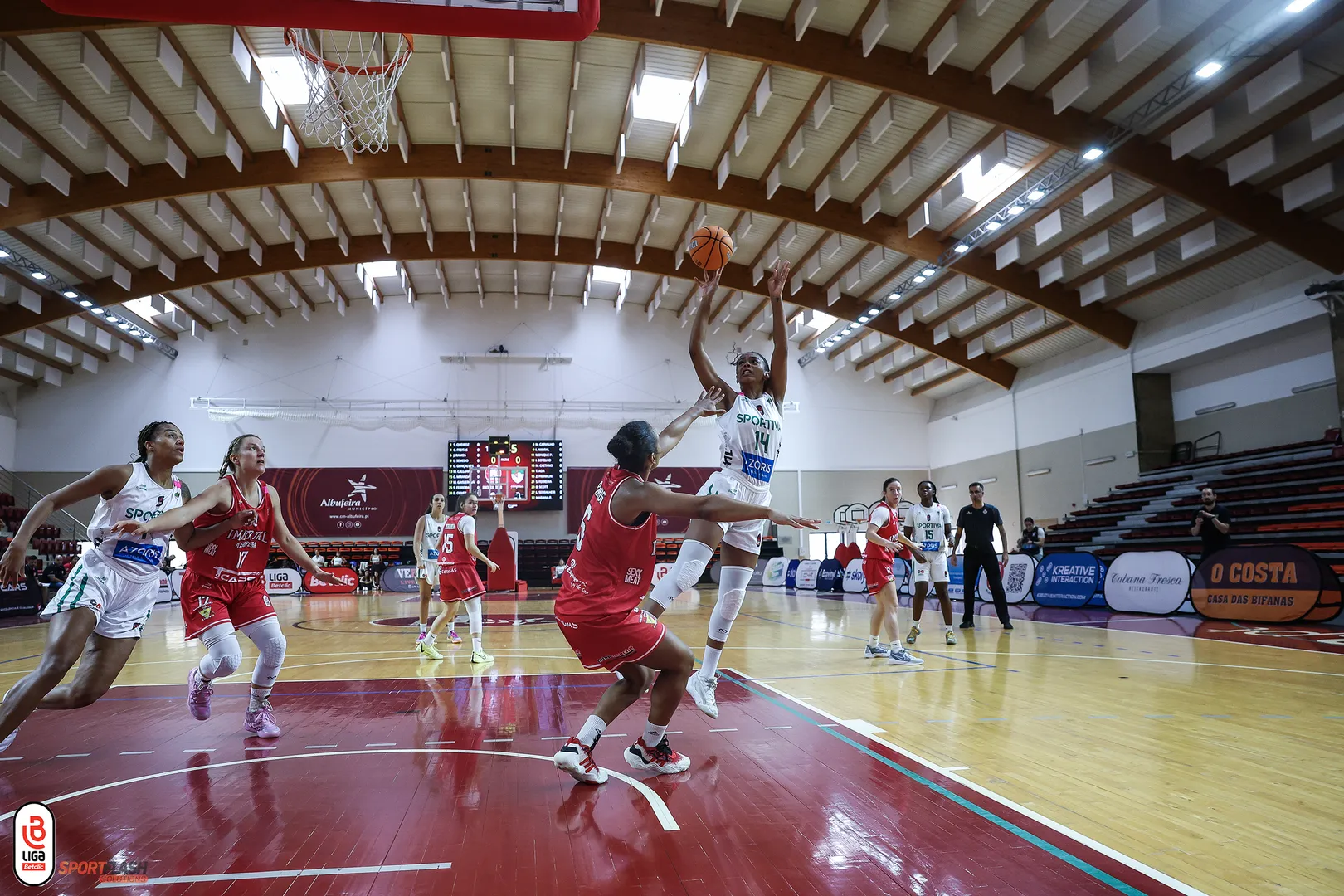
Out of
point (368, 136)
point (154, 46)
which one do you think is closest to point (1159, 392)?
point (368, 136)

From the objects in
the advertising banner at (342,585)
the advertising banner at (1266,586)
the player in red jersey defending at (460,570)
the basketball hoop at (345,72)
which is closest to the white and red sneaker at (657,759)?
the player in red jersey defending at (460,570)

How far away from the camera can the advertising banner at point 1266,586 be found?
9.18 metres

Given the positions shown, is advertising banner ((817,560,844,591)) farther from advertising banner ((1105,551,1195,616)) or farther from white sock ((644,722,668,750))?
white sock ((644,722,668,750))

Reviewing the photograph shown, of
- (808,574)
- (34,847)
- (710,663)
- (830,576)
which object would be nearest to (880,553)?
(710,663)

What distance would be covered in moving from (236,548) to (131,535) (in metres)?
0.63

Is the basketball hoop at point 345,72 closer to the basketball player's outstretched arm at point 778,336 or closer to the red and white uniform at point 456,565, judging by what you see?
the red and white uniform at point 456,565

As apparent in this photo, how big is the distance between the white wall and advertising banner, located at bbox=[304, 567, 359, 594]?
4.09 m

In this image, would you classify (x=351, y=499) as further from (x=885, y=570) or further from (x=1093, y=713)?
(x=1093, y=713)

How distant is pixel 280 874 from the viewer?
8.15 feet

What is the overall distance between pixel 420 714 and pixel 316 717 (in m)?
0.68

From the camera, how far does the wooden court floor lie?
273 centimetres

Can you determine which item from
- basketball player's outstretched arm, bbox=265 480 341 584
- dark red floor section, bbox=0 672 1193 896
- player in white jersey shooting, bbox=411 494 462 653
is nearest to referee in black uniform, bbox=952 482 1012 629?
dark red floor section, bbox=0 672 1193 896

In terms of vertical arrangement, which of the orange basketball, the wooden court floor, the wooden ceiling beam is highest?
the wooden ceiling beam

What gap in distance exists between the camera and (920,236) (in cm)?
1862
